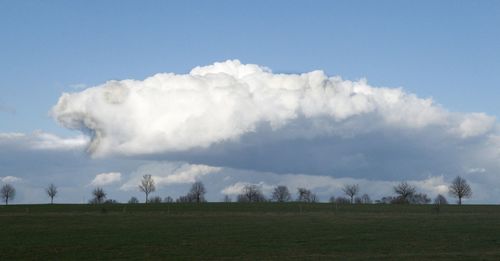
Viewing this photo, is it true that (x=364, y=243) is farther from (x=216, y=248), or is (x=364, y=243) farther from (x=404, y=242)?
(x=216, y=248)

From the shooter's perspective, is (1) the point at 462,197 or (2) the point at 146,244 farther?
(1) the point at 462,197

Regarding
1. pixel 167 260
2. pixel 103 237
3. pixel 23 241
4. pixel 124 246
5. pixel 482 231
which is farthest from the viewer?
pixel 482 231

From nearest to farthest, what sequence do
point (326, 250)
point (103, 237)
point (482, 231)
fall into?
point (326, 250) < point (103, 237) < point (482, 231)

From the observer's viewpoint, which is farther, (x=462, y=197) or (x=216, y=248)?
(x=462, y=197)

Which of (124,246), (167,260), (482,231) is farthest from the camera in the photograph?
(482,231)

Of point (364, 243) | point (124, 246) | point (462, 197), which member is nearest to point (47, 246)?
point (124, 246)

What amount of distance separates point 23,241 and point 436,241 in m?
30.1

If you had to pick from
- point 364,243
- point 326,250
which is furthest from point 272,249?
point 364,243

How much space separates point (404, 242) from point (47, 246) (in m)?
24.7

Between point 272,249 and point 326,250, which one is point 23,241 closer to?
point 272,249

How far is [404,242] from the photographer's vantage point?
1790 inches

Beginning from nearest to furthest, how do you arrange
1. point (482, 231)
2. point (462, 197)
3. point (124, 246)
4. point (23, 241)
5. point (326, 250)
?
point (326, 250)
point (124, 246)
point (23, 241)
point (482, 231)
point (462, 197)

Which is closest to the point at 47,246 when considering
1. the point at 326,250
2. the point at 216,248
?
the point at 216,248

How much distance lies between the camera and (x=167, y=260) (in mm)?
34906
